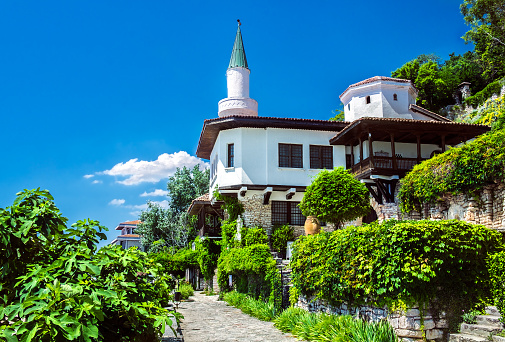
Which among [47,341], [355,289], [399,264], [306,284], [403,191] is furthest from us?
[403,191]

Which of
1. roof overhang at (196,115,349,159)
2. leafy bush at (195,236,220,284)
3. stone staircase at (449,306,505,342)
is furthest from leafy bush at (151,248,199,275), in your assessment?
stone staircase at (449,306,505,342)

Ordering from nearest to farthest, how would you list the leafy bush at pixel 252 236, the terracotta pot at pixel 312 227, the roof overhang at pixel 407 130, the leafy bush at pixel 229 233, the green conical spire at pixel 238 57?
the terracotta pot at pixel 312 227
the roof overhang at pixel 407 130
the leafy bush at pixel 252 236
the leafy bush at pixel 229 233
the green conical spire at pixel 238 57

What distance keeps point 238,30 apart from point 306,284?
23.9 metres

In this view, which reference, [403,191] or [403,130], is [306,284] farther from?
[403,130]

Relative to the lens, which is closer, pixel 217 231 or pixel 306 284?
pixel 306 284

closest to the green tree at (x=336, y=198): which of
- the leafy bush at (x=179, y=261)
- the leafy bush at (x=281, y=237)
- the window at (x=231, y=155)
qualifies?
the leafy bush at (x=281, y=237)

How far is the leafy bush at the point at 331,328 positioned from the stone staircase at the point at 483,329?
3.95 feet

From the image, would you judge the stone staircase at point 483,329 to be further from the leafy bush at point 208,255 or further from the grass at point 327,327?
the leafy bush at point 208,255

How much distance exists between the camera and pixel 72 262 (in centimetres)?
432

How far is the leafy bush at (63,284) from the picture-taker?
369 cm

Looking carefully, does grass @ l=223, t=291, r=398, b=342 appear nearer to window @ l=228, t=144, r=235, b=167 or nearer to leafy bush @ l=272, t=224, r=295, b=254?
leafy bush @ l=272, t=224, r=295, b=254

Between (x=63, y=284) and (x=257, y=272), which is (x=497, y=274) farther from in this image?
(x=257, y=272)

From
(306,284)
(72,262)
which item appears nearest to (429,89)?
(306,284)

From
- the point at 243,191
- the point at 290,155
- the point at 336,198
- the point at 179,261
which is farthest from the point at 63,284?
the point at 179,261
